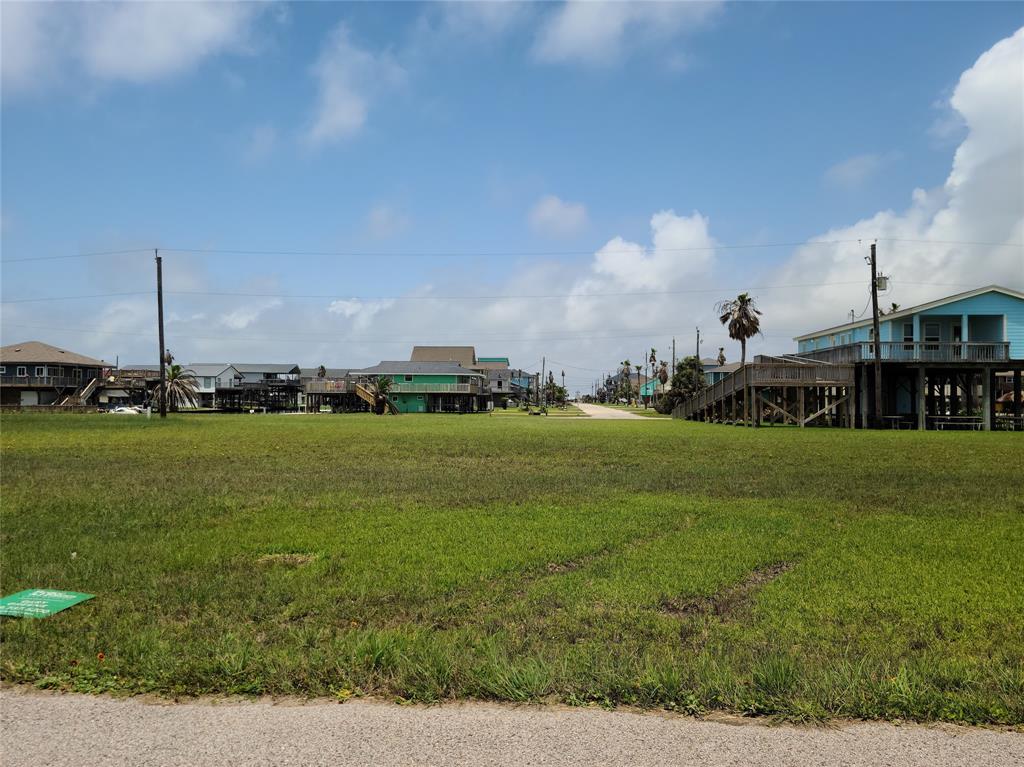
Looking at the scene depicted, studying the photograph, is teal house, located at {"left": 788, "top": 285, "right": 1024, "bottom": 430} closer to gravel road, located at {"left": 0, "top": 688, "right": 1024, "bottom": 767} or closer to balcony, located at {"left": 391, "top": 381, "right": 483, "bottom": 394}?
gravel road, located at {"left": 0, "top": 688, "right": 1024, "bottom": 767}

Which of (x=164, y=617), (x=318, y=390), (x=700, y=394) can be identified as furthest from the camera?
(x=318, y=390)

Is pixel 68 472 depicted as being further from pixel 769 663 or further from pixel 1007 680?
pixel 1007 680

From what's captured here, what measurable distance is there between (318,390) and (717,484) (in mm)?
76724

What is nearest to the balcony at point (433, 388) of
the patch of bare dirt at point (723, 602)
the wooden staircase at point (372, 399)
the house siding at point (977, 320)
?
the wooden staircase at point (372, 399)

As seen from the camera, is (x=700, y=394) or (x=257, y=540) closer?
(x=257, y=540)

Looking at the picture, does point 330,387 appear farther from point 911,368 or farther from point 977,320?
point 977,320

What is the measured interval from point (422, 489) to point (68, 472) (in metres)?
8.89

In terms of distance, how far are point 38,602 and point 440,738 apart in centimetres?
453

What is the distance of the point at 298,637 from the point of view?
533cm

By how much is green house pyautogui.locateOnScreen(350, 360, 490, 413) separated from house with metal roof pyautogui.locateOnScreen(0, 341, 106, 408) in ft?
105

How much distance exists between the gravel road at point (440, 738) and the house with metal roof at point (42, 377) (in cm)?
8473

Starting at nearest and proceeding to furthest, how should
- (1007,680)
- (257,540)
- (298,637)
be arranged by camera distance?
(1007,680)
(298,637)
(257,540)

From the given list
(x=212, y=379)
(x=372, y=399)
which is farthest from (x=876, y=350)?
(x=212, y=379)

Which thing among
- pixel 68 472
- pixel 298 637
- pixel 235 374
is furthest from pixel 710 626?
pixel 235 374
